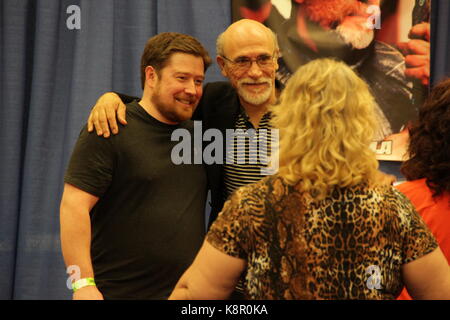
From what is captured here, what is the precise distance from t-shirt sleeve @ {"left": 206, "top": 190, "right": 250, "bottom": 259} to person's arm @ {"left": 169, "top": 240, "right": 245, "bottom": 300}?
15 mm

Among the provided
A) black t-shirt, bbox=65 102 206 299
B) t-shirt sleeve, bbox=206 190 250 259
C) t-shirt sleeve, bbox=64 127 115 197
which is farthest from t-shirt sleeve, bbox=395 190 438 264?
t-shirt sleeve, bbox=64 127 115 197

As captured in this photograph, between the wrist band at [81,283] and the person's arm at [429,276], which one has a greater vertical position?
the person's arm at [429,276]

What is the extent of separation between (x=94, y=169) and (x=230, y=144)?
50 cm

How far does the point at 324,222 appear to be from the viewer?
1.11 meters

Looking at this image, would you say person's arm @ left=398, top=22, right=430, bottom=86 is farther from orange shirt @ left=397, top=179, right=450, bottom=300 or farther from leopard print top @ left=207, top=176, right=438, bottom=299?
leopard print top @ left=207, top=176, right=438, bottom=299

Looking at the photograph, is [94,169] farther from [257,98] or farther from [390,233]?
[390,233]

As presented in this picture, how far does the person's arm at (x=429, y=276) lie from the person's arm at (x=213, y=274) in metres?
0.38

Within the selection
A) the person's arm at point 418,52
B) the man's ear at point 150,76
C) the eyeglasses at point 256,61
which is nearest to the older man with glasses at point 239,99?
the eyeglasses at point 256,61

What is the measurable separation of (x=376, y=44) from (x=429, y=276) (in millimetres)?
2002

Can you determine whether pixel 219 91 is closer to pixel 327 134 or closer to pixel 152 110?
pixel 152 110

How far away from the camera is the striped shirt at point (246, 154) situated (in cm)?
181

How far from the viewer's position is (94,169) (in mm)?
1655

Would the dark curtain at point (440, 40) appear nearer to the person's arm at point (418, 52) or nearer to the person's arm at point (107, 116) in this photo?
the person's arm at point (418, 52)

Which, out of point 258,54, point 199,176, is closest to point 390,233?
point 199,176
